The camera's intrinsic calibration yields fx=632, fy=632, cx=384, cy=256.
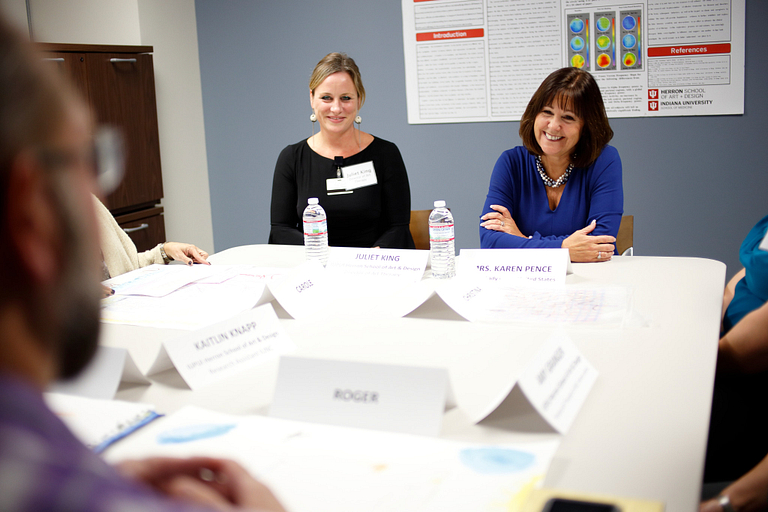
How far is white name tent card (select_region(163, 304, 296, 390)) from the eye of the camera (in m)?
1.13

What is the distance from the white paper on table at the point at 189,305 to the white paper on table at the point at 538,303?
0.50m

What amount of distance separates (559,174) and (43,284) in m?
2.36

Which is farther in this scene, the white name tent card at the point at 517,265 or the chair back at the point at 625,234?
the chair back at the point at 625,234

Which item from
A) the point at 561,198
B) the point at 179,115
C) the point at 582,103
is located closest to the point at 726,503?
the point at 561,198

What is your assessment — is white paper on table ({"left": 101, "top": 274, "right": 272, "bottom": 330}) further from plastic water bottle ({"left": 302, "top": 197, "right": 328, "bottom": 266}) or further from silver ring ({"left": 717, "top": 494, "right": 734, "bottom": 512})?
silver ring ({"left": 717, "top": 494, "right": 734, "bottom": 512})

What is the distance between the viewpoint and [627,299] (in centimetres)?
158

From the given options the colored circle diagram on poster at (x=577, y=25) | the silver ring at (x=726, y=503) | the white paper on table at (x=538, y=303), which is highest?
the colored circle diagram on poster at (x=577, y=25)

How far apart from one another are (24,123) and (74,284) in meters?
0.10

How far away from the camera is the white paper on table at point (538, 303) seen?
1.44 meters

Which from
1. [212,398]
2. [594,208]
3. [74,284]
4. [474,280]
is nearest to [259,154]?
[594,208]

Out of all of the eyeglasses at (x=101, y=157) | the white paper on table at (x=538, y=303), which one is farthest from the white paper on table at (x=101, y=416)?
the white paper on table at (x=538, y=303)

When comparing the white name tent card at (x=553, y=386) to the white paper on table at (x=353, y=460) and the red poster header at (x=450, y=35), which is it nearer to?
the white paper on table at (x=353, y=460)

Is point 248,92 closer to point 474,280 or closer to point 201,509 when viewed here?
point 474,280

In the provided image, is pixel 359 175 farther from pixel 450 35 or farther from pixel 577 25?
pixel 577 25
